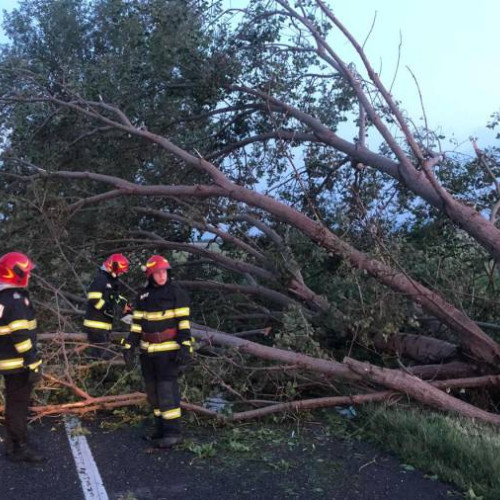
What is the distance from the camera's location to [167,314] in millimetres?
5406

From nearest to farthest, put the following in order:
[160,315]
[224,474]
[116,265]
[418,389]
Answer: [224,474] < [160,315] < [418,389] < [116,265]

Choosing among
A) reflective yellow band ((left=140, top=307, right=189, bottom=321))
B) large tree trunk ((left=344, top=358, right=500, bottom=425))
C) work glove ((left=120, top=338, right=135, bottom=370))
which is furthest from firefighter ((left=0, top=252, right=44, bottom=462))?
large tree trunk ((left=344, top=358, right=500, bottom=425))

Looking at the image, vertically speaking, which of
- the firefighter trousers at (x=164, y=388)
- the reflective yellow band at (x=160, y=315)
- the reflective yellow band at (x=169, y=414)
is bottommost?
the reflective yellow band at (x=169, y=414)

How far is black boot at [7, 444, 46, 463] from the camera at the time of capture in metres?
4.85

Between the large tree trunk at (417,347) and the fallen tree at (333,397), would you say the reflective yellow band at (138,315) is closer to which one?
the fallen tree at (333,397)

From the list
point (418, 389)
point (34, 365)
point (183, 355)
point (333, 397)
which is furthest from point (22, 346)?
point (418, 389)

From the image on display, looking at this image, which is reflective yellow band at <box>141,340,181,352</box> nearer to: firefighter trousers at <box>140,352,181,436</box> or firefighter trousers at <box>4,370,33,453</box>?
firefighter trousers at <box>140,352,181,436</box>

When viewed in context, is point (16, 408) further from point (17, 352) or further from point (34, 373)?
point (17, 352)

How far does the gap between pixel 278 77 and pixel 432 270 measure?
3.26 m

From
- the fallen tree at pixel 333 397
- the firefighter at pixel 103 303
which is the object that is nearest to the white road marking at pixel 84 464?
the fallen tree at pixel 333 397

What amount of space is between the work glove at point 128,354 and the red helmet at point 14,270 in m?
1.07

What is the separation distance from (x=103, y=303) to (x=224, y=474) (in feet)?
6.88

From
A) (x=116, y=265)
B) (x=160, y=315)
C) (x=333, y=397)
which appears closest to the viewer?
(x=160, y=315)

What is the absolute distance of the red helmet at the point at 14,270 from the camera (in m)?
5.01
